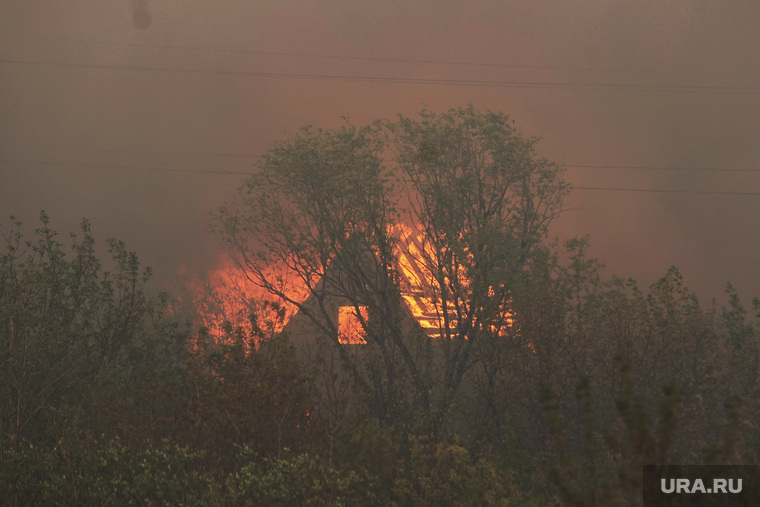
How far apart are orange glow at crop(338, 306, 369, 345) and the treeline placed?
3311mm

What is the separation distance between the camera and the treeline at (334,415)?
798 centimetres

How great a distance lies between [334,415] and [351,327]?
7.82 m

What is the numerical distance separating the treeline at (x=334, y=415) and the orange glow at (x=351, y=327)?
3.31 m

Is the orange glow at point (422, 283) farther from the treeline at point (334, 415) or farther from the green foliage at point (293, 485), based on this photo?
the green foliage at point (293, 485)

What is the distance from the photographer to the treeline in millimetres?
7977

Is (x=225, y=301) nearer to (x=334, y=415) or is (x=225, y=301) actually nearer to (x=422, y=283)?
(x=422, y=283)

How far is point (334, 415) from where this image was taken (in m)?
10.4

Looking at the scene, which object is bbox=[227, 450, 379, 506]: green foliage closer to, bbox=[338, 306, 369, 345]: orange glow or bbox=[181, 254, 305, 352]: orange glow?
bbox=[338, 306, 369, 345]: orange glow

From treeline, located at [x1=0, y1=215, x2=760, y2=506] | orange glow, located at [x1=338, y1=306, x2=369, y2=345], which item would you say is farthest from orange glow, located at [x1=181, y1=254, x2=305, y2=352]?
treeline, located at [x1=0, y1=215, x2=760, y2=506]

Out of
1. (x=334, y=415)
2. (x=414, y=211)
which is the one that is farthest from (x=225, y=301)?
(x=334, y=415)

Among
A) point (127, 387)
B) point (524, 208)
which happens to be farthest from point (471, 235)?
point (127, 387)

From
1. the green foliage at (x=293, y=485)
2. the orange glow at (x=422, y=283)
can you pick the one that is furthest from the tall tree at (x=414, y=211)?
the green foliage at (x=293, y=485)

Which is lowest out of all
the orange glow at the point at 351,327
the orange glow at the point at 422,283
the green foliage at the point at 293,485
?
the green foliage at the point at 293,485

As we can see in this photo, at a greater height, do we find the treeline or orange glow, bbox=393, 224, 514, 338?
orange glow, bbox=393, 224, 514, 338
